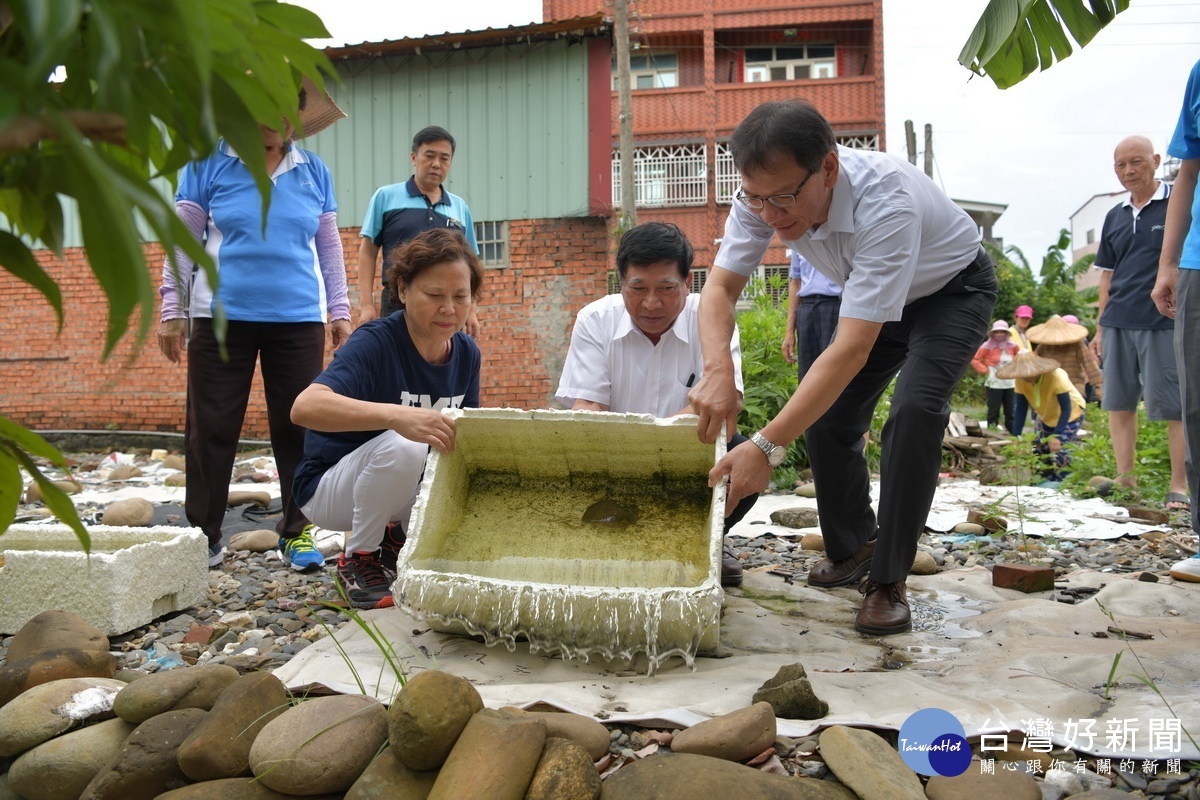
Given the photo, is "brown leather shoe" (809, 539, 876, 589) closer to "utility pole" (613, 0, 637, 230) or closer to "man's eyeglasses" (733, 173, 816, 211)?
"man's eyeglasses" (733, 173, 816, 211)

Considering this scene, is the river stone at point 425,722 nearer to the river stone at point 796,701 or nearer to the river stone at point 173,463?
the river stone at point 796,701

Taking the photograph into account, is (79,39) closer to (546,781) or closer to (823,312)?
(546,781)

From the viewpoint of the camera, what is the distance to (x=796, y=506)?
5633 millimetres

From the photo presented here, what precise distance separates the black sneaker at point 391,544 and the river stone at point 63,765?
1419 millimetres

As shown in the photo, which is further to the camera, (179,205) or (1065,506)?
(1065,506)

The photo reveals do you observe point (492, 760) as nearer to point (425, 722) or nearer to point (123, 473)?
point (425, 722)

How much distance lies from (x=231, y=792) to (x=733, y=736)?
0.95 metres

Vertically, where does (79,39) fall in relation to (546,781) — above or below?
above

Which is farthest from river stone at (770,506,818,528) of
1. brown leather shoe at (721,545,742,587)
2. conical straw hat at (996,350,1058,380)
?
conical straw hat at (996,350,1058,380)

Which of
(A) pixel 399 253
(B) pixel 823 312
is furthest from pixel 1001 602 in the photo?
(A) pixel 399 253

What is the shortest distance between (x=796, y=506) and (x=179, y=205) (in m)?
3.80

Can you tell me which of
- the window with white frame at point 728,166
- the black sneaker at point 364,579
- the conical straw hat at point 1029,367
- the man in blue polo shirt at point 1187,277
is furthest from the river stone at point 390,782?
the window with white frame at point 728,166

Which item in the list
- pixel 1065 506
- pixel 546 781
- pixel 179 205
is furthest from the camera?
pixel 1065 506

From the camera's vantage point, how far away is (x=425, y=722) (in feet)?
5.50
